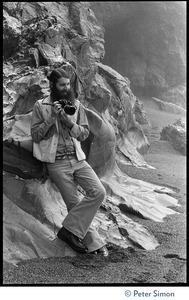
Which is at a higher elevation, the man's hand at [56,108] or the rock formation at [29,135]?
the man's hand at [56,108]

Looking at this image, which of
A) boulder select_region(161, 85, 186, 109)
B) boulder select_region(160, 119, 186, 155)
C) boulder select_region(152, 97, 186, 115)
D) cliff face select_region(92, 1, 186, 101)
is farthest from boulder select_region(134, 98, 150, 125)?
boulder select_region(161, 85, 186, 109)

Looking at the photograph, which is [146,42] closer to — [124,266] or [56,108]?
[56,108]

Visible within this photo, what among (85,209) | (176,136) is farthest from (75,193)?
(176,136)

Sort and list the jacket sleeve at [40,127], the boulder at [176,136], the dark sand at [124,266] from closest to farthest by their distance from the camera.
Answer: the dark sand at [124,266]
the jacket sleeve at [40,127]
the boulder at [176,136]

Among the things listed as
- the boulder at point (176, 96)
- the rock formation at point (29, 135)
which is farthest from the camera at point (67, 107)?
the boulder at point (176, 96)

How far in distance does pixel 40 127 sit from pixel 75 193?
0.94m

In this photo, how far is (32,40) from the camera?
8.06 meters

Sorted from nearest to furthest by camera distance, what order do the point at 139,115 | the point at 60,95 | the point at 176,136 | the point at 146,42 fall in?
the point at 60,95
the point at 176,136
the point at 139,115
the point at 146,42

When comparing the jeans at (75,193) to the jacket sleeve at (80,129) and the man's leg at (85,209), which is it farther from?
the jacket sleeve at (80,129)

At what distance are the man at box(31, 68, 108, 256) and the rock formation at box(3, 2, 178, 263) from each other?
333 mm

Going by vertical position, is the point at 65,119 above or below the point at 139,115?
above

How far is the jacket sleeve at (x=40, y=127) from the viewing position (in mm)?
4406

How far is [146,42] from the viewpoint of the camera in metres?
24.5
